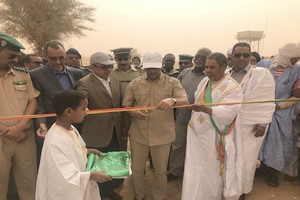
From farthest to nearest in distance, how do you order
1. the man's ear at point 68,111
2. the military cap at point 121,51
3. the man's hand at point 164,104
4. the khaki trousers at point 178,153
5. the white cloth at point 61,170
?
the military cap at point 121,51
the khaki trousers at point 178,153
the man's hand at point 164,104
the man's ear at point 68,111
the white cloth at point 61,170

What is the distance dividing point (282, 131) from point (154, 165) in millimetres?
2440

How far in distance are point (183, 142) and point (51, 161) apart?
2988 millimetres

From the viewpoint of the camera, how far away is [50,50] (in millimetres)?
3312

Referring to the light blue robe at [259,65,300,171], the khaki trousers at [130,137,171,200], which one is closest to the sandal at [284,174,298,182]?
the light blue robe at [259,65,300,171]

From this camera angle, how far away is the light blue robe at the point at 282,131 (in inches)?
170

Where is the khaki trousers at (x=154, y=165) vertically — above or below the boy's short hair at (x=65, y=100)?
below

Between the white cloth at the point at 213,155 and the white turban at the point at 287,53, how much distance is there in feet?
5.78

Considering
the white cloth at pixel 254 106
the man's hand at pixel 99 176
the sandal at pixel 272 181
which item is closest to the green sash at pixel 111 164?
the man's hand at pixel 99 176

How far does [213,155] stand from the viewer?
3.33 metres

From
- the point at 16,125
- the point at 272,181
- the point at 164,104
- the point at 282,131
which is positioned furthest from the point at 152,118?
the point at 272,181

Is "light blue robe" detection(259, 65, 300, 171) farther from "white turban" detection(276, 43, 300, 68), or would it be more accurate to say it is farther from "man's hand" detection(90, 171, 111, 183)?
"man's hand" detection(90, 171, 111, 183)

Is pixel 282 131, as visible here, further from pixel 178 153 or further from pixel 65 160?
pixel 65 160

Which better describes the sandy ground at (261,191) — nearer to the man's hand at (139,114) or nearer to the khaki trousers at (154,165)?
the khaki trousers at (154,165)

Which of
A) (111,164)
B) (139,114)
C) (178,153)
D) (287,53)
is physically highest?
(287,53)
